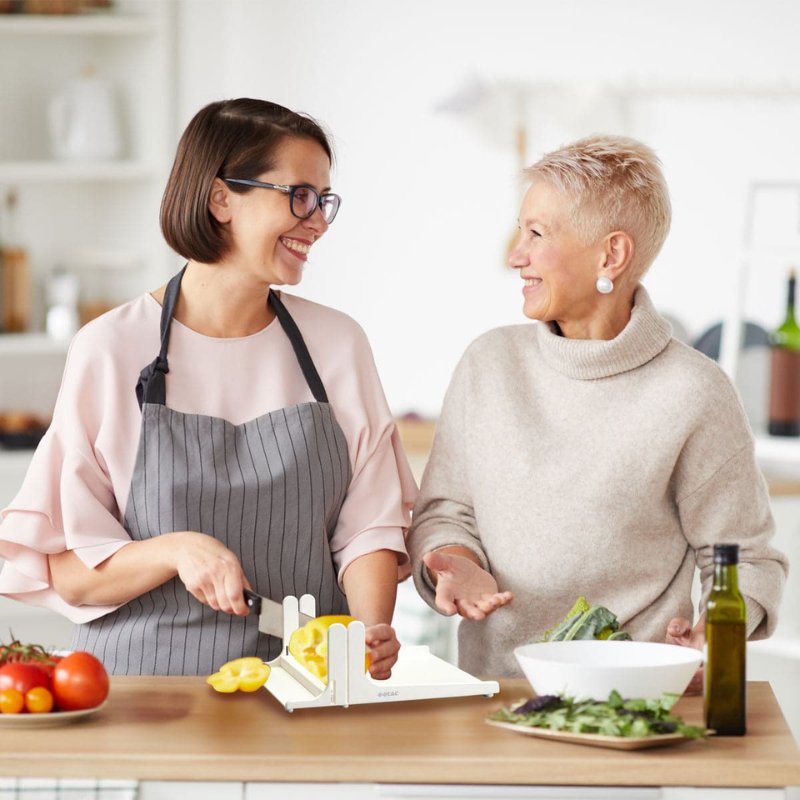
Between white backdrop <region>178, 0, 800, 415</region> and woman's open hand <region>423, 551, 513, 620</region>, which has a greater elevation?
white backdrop <region>178, 0, 800, 415</region>

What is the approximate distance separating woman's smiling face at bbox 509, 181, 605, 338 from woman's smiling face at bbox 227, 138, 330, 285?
0.32m

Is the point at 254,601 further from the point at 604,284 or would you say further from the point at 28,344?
the point at 28,344

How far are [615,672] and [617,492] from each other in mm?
431

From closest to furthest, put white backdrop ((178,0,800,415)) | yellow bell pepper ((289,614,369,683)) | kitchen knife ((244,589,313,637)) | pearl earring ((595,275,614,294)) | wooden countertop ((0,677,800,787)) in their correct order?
1. wooden countertop ((0,677,800,787))
2. yellow bell pepper ((289,614,369,683))
3. kitchen knife ((244,589,313,637))
4. pearl earring ((595,275,614,294))
5. white backdrop ((178,0,800,415))

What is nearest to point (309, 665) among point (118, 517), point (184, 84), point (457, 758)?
point (457, 758)

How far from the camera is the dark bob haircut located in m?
1.88

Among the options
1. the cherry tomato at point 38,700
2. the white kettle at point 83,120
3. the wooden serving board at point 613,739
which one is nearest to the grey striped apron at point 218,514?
the cherry tomato at point 38,700

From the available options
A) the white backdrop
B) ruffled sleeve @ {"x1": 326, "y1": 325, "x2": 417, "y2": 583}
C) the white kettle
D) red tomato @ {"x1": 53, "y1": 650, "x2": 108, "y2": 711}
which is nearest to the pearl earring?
ruffled sleeve @ {"x1": 326, "y1": 325, "x2": 417, "y2": 583}

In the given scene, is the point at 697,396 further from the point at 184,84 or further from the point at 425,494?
the point at 184,84

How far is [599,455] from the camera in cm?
186

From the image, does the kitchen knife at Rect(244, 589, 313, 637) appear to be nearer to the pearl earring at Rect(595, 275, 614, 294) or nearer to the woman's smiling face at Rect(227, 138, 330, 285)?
the woman's smiling face at Rect(227, 138, 330, 285)

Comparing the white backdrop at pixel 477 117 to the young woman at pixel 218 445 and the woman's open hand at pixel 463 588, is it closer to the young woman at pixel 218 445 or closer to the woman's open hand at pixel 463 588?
the young woman at pixel 218 445

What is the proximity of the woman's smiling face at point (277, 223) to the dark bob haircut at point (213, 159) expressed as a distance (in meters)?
0.02

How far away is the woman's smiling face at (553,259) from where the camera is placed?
1.90m
